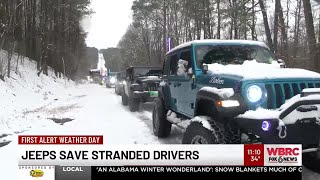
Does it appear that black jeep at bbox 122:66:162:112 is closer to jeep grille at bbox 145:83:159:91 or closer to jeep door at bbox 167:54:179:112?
jeep grille at bbox 145:83:159:91

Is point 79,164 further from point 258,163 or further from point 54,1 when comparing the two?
point 54,1

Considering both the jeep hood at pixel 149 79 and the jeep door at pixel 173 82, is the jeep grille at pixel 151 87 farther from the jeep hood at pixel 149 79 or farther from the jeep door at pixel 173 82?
the jeep door at pixel 173 82

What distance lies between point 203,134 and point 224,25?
30.7 metres

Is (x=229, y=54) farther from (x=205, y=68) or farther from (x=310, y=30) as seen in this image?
(x=310, y=30)

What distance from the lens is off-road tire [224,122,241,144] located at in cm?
457

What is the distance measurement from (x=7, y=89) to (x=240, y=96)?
16.6 meters

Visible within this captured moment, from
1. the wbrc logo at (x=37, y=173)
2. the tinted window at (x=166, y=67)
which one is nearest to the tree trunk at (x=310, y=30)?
the tinted window at (x=166, y=67)

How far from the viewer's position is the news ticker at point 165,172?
161 inches

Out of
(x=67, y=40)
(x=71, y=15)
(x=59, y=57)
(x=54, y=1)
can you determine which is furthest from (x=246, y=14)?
(x=67, y=40)

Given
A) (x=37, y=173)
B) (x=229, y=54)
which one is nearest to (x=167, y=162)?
(x=37, y=173)

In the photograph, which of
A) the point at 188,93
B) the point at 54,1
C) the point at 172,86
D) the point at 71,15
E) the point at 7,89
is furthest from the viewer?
the point at 71,15

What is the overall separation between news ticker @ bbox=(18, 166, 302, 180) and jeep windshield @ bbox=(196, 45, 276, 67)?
244cm

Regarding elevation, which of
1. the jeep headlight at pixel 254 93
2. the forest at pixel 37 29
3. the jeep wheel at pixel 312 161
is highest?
the forest at pixel 37 29

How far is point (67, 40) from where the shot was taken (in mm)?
46344
